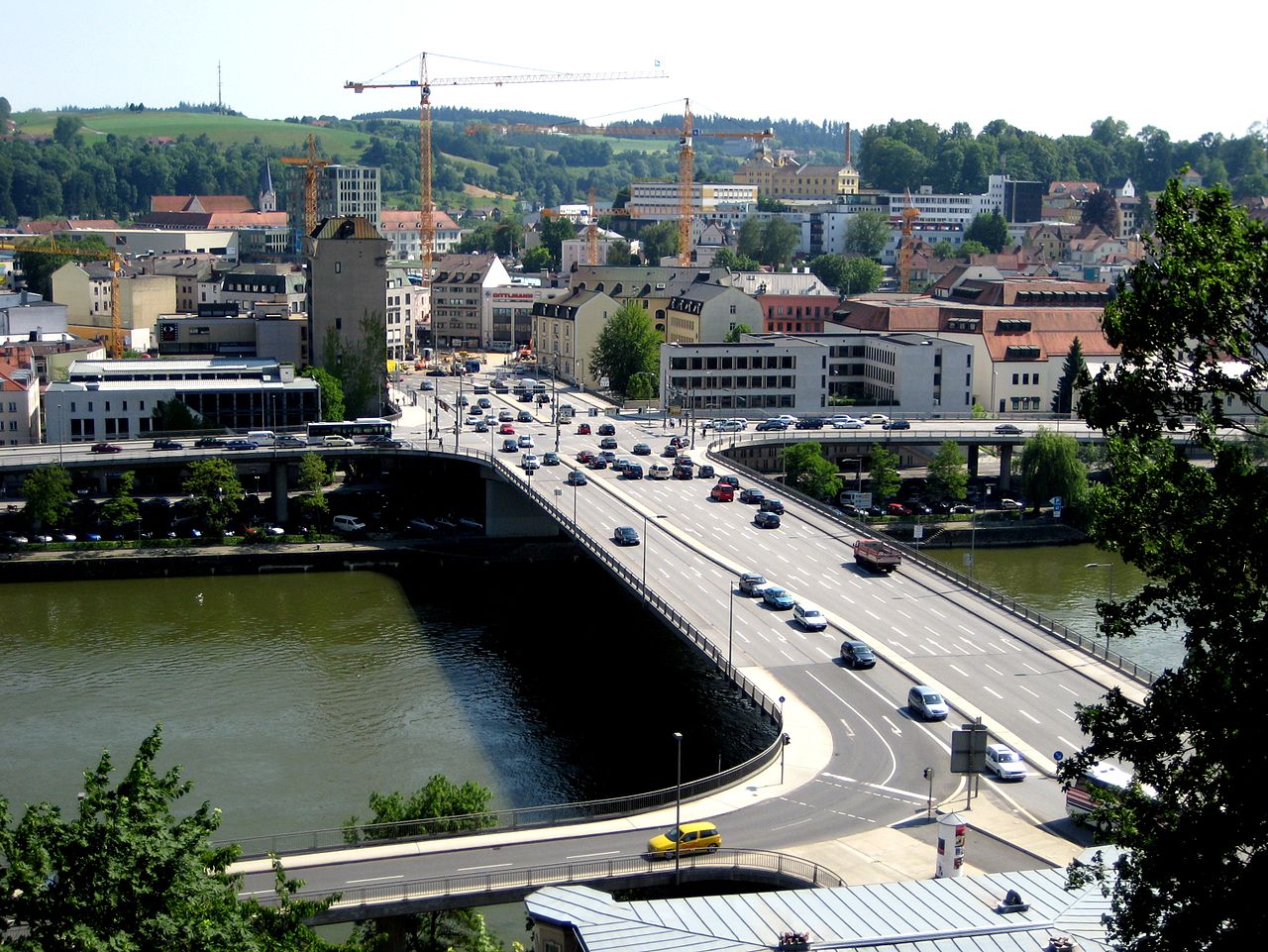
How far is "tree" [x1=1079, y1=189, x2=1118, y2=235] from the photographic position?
271 feet

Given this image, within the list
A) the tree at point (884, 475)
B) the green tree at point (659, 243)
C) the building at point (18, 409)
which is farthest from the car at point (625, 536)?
the green tree at point (659, 243)

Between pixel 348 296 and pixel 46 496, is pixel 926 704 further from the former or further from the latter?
pixel 348 296

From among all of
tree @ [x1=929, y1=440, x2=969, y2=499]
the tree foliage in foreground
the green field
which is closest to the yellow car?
the tree foliage in foreground

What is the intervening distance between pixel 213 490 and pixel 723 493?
10.4m

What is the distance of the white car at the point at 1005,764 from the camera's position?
1627 cm

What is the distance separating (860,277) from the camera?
235ft

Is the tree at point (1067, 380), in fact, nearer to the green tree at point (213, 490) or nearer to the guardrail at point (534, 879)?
the green tree at point (213, 490)

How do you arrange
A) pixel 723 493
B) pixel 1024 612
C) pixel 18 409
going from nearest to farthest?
1. pixel 1024 612
2. pixel 723 493
3. pixel 18 409

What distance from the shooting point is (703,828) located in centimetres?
1450

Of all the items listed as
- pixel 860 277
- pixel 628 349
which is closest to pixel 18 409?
pixel 628 349

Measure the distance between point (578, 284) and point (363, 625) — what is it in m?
30.0

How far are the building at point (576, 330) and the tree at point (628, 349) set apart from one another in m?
2.45

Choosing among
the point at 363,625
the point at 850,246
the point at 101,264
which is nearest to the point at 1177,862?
the point at 363,625

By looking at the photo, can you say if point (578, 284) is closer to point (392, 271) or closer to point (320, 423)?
point (392, 271)
